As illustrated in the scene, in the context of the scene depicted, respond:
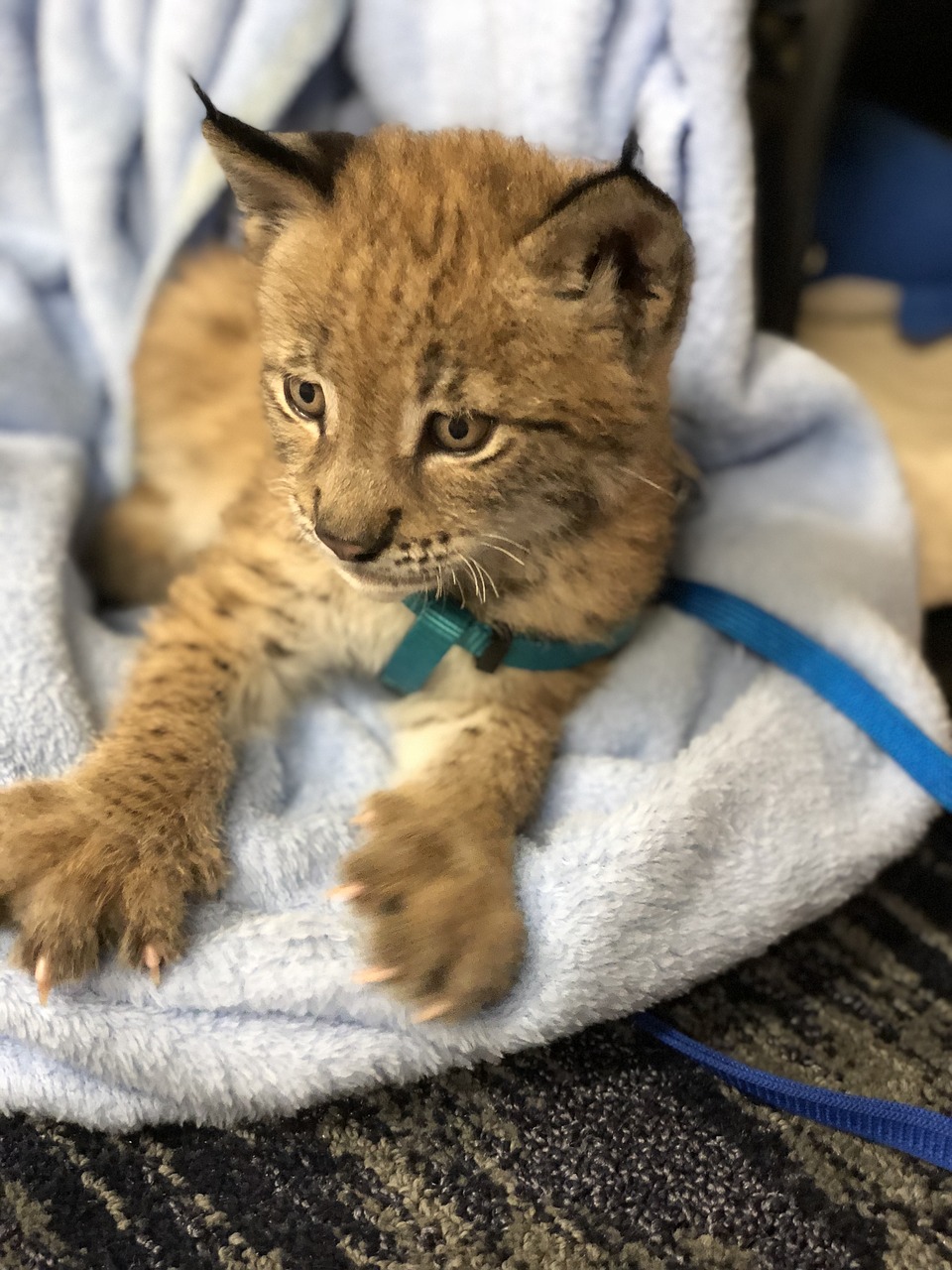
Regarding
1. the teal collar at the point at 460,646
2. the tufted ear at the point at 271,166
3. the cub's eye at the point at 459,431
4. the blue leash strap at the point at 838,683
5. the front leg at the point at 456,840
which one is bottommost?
Result: the front leg at the point at 456,840

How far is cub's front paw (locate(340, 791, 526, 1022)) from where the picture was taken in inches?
35.6

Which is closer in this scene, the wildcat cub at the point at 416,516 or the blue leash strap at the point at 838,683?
the wildcat cub at the point at 416,516

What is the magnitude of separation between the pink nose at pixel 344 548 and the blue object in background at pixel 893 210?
1.44 metres

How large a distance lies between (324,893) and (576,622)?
0.39 meters

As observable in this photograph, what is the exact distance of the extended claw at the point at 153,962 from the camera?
907 mm

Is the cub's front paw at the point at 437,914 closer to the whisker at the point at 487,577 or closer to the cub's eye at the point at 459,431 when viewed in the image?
the whisker at the point at 487,577

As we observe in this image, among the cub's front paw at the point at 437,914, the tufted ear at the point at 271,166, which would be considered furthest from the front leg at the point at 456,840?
the tufted ear at the point at 271,166

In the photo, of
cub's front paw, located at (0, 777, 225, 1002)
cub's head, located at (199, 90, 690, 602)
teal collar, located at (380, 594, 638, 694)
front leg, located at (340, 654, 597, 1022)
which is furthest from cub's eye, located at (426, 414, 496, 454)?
cub's front paw, located at (0, 777, 225, 1002)

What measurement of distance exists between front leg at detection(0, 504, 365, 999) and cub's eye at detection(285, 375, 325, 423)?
21cm

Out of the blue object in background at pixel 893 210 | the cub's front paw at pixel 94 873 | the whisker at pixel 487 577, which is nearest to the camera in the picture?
the cub's front paw at pixel 94 873

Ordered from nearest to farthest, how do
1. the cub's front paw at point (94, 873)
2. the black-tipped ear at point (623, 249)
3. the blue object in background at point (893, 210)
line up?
the black-tipped ear at point (623, 249)
the cub's front paw at point (94, 873)
the blue object in background at point (893, 210)

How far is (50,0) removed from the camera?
142 centimetres

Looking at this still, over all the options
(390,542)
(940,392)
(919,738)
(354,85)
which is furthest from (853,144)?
(390,542)

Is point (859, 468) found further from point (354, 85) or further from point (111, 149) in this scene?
point (111, 149)
